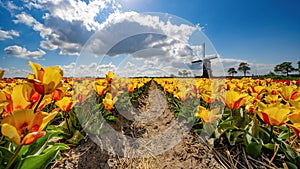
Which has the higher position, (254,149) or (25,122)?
(25,122)

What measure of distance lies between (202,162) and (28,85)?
1939mm

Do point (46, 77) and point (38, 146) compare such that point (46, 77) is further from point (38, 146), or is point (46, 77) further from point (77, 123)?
point (77, 123)

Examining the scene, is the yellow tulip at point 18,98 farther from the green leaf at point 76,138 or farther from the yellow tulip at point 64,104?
the green leaf at point 76,138

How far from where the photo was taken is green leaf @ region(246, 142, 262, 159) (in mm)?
1799

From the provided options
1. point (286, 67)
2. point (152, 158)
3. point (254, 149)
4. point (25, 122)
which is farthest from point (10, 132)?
point (286, 67)

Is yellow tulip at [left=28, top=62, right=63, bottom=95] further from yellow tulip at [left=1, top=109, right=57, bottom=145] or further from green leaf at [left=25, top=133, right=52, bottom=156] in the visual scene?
green leaf at [left=25, top=133, right=52, bottom=156]

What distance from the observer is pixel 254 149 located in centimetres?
182

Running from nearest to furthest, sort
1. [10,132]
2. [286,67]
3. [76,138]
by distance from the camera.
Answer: [10,132]
[76,138]
[286,67]

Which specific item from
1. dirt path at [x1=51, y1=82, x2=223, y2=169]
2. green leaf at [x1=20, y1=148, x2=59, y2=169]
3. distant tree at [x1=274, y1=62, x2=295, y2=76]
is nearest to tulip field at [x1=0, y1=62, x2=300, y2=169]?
green leaf at [x1=20, y1=148, x2=59, y2=169]

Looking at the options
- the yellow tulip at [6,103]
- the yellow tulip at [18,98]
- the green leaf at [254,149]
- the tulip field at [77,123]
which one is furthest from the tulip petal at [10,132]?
the green leaf at [254,149]

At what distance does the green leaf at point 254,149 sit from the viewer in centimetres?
180

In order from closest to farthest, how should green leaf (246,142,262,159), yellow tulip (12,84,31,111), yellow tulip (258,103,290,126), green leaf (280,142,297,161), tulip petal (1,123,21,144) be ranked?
tulip petal (1,123,21,144)
yellow tulip (12,84,31,111)
yellow tulip (258,103,290,126)
green leaf (280,142,297,161)
green leaf (246,142,262,159)

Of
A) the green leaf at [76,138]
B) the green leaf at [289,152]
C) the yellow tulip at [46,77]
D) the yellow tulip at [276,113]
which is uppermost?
the yellow tulip at [46,77]

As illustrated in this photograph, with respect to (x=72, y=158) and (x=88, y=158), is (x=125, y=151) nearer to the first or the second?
(x=88, y=158)
